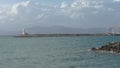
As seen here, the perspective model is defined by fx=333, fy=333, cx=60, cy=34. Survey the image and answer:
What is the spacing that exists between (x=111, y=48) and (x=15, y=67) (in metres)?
26.0

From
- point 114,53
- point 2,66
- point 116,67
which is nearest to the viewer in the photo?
point 116,67

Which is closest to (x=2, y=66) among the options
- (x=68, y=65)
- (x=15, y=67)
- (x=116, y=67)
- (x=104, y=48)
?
(x=15, y=67)

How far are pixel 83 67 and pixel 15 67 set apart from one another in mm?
8391

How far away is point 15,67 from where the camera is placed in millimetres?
41156

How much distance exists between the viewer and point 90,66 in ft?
135

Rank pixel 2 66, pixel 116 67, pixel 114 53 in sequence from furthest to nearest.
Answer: pixel 114 53 < pixel 2 66 < pixel 116 67

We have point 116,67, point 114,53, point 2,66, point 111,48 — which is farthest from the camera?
point 111,48

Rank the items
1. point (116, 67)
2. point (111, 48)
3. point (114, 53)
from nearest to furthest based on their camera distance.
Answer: point (116, 67)
point (114, 53)
point (111, 48)

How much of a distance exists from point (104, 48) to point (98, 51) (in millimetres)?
1300

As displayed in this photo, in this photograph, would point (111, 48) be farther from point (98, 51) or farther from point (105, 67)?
point (105, 67)

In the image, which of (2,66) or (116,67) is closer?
(116,67)

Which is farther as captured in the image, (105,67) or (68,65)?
(68,65)

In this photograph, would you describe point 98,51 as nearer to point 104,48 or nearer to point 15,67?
point 104,48

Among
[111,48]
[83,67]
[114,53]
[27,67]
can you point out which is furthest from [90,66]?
[111,48]
